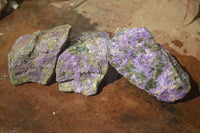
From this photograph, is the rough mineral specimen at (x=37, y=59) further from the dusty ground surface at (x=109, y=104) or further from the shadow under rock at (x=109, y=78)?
the shadow under rock at (x=109, y=78)

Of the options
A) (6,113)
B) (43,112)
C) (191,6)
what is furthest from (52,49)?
(191,6)

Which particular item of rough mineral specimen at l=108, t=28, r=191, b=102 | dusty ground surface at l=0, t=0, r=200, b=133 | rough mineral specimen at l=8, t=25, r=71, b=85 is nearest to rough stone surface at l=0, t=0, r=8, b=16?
dusty ground surface at l=0, t=0, r=200, b=133

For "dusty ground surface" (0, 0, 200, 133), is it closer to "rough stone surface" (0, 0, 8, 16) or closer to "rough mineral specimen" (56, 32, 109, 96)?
"rough mineral specimen" (56, 32, 109, 96)

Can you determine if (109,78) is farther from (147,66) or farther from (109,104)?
(147,66)

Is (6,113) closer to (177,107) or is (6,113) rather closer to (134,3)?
(177,107)

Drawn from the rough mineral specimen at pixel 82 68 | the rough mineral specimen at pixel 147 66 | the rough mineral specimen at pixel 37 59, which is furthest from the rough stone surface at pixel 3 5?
the rough mineral specimen at pixel 147 66

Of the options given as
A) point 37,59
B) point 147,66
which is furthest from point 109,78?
point 37,59
